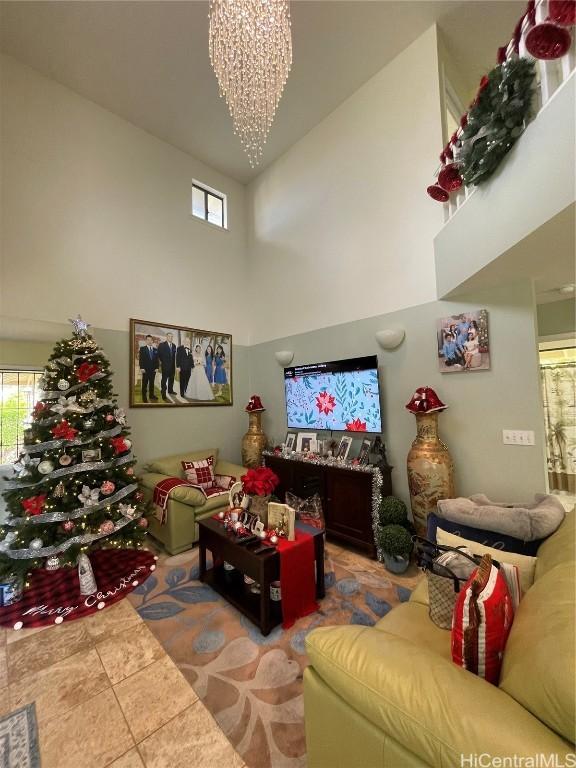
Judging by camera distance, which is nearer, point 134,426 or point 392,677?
point 392,677

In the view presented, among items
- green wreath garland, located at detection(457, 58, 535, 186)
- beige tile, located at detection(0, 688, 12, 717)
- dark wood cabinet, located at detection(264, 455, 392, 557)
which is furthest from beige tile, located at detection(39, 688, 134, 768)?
green wreath garland, located at detection(457, 58, 535, 186)

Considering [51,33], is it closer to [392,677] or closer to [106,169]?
[106,169]

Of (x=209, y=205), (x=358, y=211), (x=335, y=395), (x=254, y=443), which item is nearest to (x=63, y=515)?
(x=254, y=443)

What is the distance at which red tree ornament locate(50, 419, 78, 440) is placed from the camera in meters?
2.40

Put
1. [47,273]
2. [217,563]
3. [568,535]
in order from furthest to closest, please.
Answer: [47,273], [217,563], [568,535]

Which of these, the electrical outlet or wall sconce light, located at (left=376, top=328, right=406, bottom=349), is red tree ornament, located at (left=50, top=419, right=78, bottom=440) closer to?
wall sconce light, located at (left=376, top=328, right=406, bottom=349)

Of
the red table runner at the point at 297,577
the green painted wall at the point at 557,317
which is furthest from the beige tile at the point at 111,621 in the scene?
the green painted wall at the point at 557,317

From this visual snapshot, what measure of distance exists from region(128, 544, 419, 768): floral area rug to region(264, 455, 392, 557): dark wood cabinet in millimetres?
224

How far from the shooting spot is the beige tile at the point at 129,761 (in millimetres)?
1236

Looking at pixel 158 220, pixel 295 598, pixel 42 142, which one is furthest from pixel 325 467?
pixel 42 142

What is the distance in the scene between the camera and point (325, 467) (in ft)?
10.3

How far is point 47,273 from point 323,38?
11.7 ft

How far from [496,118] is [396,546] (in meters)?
2.82

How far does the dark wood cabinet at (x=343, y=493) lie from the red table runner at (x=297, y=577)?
837 mm
